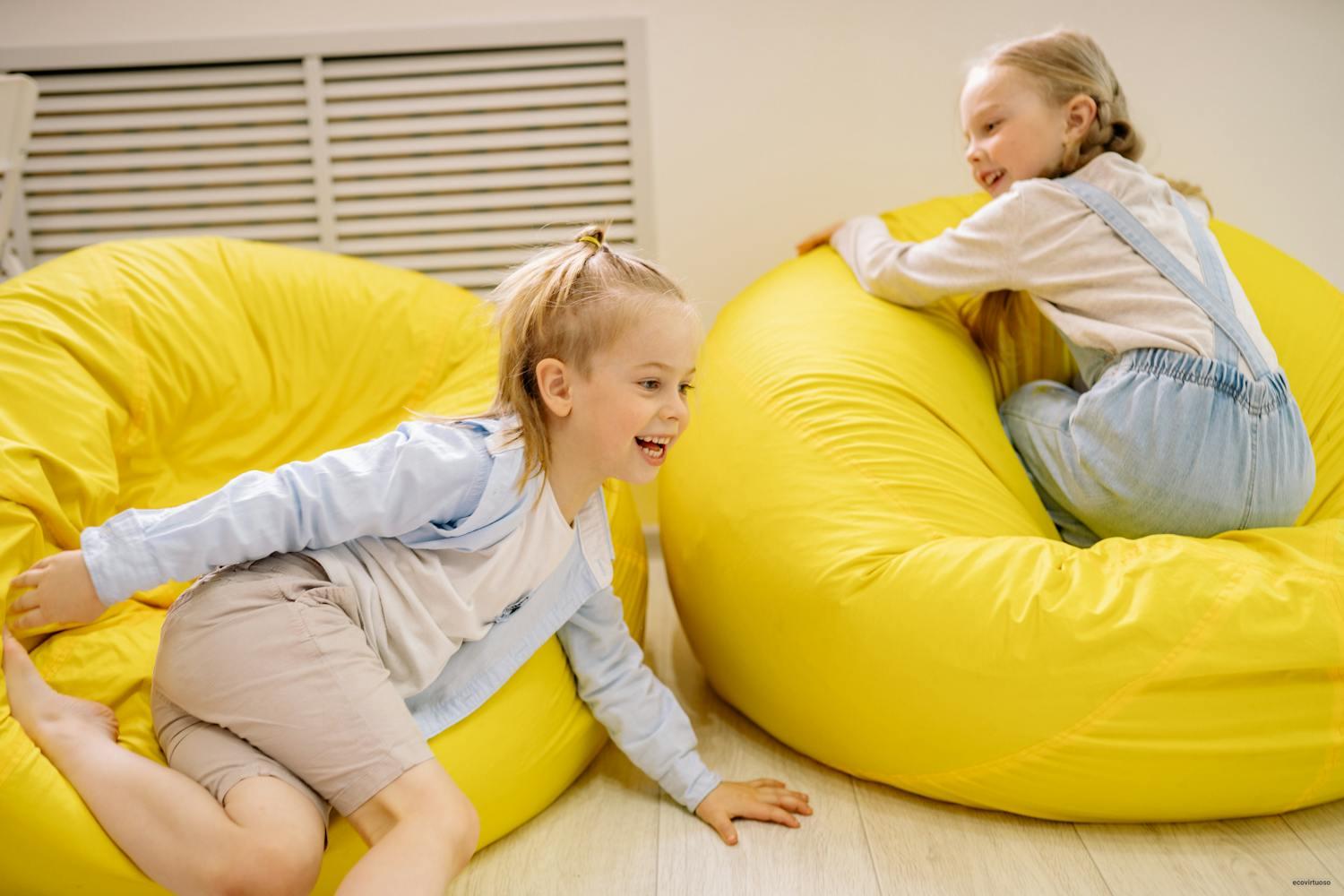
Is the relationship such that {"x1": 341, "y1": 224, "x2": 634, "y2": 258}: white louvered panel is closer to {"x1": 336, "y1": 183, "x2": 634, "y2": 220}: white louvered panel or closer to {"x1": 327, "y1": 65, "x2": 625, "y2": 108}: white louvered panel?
{"x1": 336, "y1": 183, "x2": 634, "y2": 220}: white louvered panel

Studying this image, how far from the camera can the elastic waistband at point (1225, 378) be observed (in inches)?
59.7

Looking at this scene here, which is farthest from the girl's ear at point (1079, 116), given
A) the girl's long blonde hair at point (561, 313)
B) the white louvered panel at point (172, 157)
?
the white louvered panel at point (172, 157)

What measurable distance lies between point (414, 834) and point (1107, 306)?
46.5 inches

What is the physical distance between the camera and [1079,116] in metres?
1.74

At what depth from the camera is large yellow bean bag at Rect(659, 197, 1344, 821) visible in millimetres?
1290

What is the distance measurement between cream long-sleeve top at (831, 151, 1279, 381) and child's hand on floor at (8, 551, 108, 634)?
48.8 inches

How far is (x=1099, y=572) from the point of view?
1.37 meters

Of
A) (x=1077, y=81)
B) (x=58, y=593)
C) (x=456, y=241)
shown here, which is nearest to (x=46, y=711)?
(x=58, y=593)

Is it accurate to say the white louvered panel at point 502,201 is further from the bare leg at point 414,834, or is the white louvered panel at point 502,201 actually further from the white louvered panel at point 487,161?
the bare leg at point 414,834

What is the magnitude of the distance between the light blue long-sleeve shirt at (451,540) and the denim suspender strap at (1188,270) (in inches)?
33.4

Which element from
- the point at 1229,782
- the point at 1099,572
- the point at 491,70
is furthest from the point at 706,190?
the point at 1229,782

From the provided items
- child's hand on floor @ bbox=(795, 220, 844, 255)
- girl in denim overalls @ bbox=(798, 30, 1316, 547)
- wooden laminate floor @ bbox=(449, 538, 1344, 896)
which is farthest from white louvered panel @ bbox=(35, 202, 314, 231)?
wooden laminate floor @ bbox=(449, 538, 1344, 896)

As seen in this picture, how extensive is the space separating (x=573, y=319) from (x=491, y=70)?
132cm

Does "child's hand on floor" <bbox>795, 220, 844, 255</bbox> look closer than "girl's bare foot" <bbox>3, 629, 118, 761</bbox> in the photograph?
No
